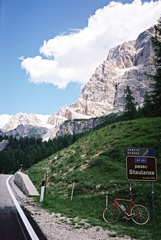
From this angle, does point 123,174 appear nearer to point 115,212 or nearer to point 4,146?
point 115,212

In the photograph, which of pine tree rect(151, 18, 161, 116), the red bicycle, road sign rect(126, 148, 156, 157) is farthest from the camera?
pine tree rect(151, 18, 161, 116)

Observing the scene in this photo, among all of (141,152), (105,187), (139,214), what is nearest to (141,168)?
(141,152)

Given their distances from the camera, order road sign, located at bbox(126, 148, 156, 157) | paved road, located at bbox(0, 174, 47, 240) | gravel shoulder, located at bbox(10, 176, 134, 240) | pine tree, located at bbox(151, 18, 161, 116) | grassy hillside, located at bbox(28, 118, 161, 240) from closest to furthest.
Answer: paved road, located at bbox(0, 174, 47, 240)
gravel shoulder, located at bbox(10, 176, 134, 240)
grassy hillside, located at bbox(28, 118, 161, 240)
road sign, located at bbox(126, 148, 156, 157)
pine tree, located at bbox(151, 18, 161, 116)

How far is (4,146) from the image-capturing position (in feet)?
602

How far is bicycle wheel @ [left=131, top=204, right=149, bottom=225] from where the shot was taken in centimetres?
771

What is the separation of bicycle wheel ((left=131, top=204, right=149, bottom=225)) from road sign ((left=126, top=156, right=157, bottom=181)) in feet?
Answer: 5.90

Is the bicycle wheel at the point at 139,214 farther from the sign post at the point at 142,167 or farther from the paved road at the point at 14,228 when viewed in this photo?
the paved road at the point at 14,228

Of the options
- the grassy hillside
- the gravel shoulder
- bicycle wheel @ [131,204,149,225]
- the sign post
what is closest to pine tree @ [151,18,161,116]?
the grassy hillside

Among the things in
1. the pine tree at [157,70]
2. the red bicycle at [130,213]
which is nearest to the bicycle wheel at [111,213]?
the red bicycle at [130,213]

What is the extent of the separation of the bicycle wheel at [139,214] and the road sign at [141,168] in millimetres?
1799

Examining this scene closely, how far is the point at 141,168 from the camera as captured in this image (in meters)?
9.55

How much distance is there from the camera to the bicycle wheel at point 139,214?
7715 millimetres

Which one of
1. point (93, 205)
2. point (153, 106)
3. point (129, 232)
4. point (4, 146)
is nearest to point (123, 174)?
point (93, 205)

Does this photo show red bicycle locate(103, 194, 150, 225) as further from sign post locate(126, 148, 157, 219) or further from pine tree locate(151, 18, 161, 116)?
pine tree locate(151, 18, 161, 116)
